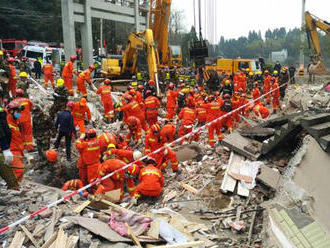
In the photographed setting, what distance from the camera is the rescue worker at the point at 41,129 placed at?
8.41 m

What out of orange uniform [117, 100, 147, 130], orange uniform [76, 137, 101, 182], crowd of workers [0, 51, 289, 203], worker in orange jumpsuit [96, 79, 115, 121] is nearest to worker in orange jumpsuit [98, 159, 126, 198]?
crowd of workers [0, 51, 289, 203]

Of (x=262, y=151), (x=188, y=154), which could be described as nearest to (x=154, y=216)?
(x=262, y=151)

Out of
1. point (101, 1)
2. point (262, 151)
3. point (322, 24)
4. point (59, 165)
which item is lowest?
point (59, 165)

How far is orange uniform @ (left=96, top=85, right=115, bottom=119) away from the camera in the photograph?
38.3ft

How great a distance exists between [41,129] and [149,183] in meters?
3.90

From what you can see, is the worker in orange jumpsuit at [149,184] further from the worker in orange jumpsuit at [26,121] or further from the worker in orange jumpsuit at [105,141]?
the worker in orange jumpsuit at [26,121]

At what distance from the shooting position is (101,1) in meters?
18.5

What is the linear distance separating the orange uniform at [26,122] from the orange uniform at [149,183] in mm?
3772

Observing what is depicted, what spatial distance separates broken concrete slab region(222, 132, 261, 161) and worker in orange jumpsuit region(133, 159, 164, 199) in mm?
1847

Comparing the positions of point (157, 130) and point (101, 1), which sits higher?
point (101, 1)

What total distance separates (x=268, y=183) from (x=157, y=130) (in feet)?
10.3

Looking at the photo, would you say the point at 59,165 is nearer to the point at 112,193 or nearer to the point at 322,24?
the point at 112,193

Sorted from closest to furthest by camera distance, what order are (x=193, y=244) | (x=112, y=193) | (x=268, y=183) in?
1. (x=193, y=244)
2. (x=268, y=183)
3. (x=112, y=193)

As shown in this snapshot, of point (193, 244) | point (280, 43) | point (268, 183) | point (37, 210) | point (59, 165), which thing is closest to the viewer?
point (193, 244)
